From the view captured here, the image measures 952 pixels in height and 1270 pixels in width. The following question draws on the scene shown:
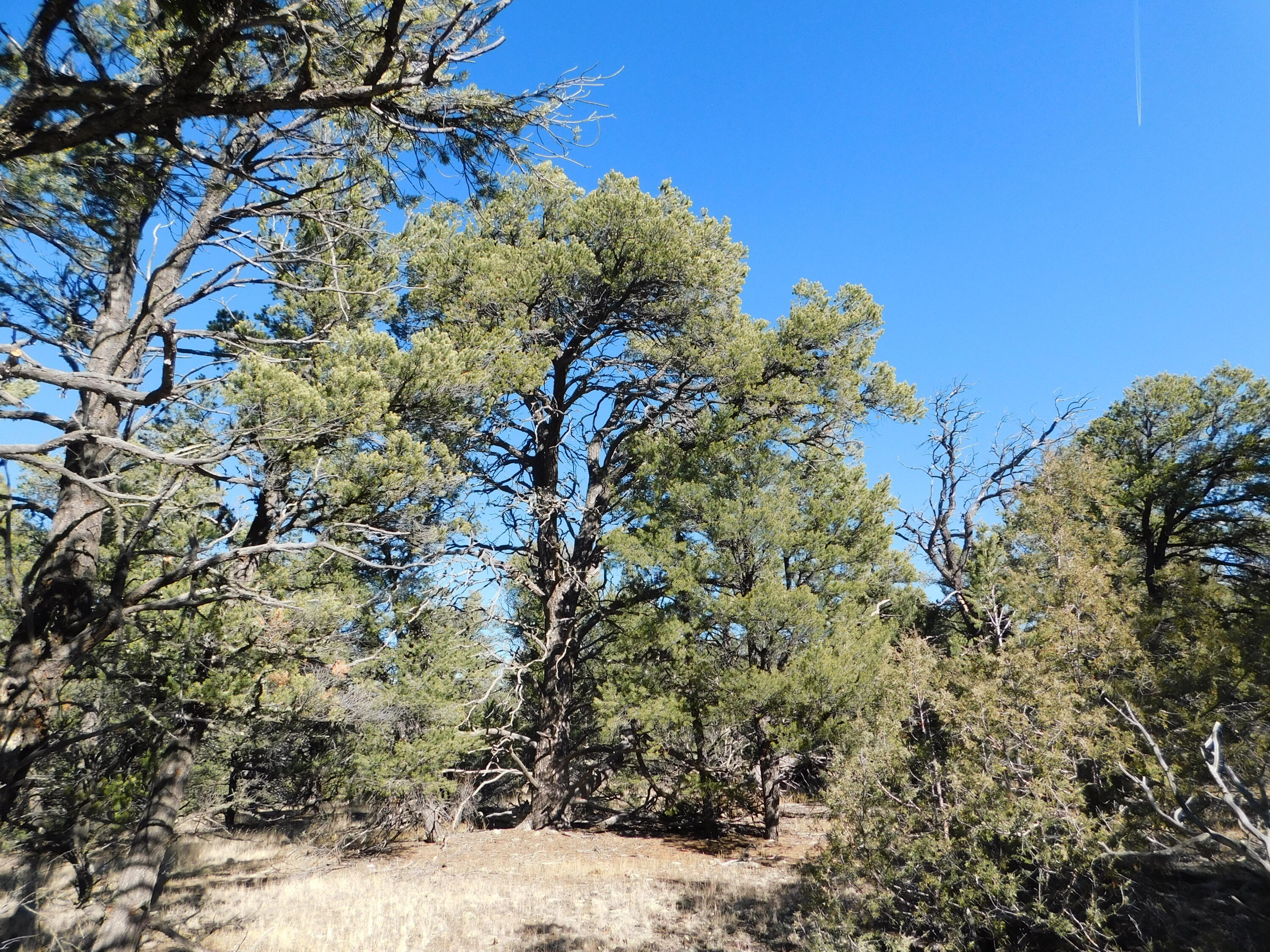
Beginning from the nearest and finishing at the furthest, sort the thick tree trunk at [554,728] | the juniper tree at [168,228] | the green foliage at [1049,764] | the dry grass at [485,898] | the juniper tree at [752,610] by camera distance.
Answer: the juniper tree at [168,228] → the green foliage at [1049,764] → the dry grass at [485,898] → the juniper tree at [752,610] → the thick tree trunk at [554,728]

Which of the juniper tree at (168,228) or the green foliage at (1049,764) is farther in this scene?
the green foliage at (1049,764)

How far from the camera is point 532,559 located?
13898 millimetres

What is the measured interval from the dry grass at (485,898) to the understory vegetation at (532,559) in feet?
2.22

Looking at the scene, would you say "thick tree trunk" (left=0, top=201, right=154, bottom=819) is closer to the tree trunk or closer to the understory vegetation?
the understory vegetation

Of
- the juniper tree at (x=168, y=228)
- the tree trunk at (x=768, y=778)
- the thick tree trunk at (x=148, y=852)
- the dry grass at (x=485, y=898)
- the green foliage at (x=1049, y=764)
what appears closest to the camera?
the juniper tree at (x=168, y=228)

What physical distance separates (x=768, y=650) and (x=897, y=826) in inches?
224

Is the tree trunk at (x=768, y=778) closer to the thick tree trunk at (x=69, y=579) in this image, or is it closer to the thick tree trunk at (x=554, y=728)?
the thick tree trunk at (x=554, y=728)

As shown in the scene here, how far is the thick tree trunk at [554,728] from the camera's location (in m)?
13.2

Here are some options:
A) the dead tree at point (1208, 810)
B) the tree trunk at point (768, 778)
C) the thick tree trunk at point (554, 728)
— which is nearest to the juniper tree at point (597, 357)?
the thick tree trunk at point (554, 728)

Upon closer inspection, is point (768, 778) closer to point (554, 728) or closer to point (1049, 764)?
point (554, 728)

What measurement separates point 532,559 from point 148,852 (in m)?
8.10

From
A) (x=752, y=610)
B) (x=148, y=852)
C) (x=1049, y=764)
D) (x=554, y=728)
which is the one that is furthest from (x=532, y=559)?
(x=1049, y=764)

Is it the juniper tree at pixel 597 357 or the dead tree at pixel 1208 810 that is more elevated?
the juniper tree at pixel 597 357

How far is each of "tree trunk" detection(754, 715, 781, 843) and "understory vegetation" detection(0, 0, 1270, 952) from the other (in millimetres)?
124
